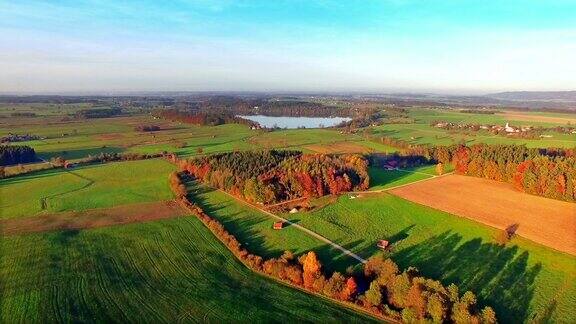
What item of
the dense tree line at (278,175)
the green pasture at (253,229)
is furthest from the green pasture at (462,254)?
the dense tree line at (278,175)

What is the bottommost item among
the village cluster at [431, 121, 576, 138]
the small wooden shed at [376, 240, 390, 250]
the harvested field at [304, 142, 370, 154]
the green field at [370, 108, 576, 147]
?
the small wooden shed at [376, 240, 390, 250]

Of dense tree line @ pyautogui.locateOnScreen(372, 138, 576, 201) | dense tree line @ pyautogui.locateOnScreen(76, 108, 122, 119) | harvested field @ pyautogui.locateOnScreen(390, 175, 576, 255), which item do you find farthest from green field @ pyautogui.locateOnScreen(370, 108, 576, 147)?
dense tree line @ pyautogui.locateOnScreen(76, 108, 122, 119)

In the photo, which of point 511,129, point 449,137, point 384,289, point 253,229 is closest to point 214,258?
point 253,229

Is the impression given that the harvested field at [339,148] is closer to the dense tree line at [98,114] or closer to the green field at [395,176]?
the green field at [395,176]

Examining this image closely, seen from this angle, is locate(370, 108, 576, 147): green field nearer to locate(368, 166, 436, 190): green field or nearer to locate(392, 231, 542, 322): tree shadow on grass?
locate(368, 166, 436, 190): green field

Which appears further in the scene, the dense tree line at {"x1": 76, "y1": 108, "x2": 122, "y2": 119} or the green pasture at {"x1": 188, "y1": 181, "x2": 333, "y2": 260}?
the dense tree line at {"x1": 76, "y1": 108, "x2": 122, "y2": 119}

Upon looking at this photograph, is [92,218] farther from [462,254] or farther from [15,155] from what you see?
[15,155]
